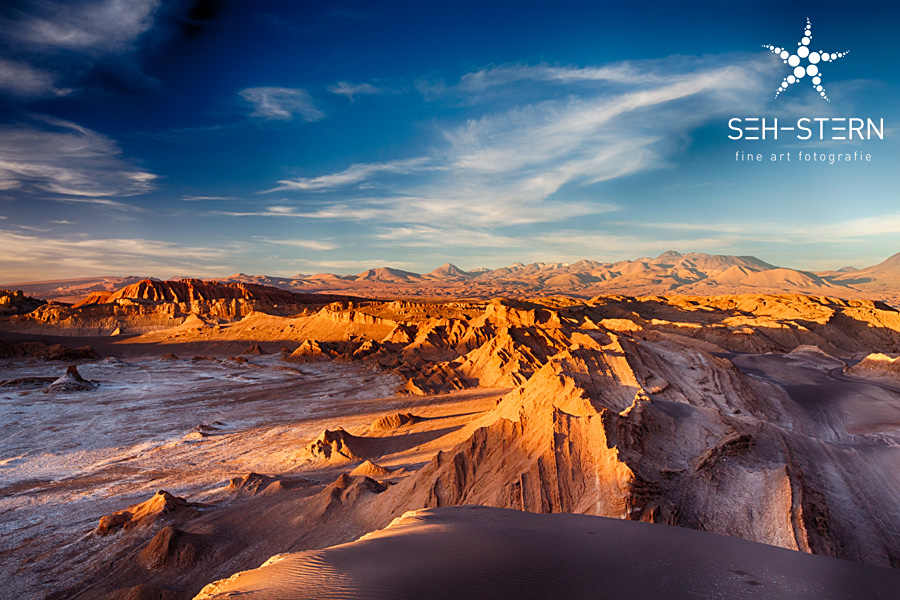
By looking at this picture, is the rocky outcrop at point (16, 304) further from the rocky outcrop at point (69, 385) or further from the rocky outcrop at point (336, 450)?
the rocky outcrop at point (336, 450)

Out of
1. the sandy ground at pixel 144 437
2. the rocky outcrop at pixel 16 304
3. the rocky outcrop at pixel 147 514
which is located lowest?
the sandy ground at pixel 144 437

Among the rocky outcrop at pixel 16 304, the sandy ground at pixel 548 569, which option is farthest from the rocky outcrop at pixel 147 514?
the rocky outcrop at pixel 16 304

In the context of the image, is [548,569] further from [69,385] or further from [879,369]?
[69,385]

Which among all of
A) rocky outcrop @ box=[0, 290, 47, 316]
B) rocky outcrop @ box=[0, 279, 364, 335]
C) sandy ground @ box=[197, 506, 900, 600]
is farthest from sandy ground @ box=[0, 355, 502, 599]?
rocky outcrop @ box=[0, 290, 47, 316]

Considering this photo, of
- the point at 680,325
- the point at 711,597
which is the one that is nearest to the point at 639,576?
the point at 711,597

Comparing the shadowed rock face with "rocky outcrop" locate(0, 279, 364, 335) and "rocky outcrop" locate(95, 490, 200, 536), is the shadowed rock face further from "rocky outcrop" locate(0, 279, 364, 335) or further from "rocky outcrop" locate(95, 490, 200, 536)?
"rocky outcrop" locate(0, 279, 364, 335)

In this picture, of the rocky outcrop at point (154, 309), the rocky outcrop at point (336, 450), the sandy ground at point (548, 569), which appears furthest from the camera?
the rocky outcrop at point (154, 309)

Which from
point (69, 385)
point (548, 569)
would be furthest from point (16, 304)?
point (548, 569)
